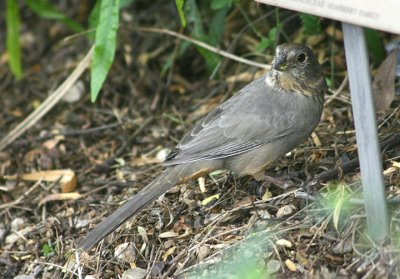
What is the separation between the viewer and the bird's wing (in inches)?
186

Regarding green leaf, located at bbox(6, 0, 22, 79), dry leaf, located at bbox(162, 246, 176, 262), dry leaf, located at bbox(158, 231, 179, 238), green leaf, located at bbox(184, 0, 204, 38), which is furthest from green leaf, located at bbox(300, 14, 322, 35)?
green leaf, located at bbox(6, 0, 22, 79)

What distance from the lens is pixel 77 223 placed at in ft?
16.8

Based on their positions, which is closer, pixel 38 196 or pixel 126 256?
pixel 126 256

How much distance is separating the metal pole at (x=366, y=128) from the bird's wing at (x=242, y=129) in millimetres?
1118

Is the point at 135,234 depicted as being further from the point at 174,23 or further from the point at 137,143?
the point at 174,23

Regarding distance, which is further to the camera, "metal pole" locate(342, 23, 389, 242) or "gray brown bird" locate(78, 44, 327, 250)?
"gray brown bird" locate(78, 44, 327, 250)

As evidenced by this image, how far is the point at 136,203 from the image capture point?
177 inches

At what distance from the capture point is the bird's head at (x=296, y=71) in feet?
15.5

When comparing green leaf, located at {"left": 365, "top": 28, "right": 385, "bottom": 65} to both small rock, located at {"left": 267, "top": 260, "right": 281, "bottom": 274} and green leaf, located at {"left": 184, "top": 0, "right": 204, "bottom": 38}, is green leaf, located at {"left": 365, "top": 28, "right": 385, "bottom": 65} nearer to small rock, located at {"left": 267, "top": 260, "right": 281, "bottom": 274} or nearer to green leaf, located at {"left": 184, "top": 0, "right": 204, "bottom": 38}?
green leaf, located at {"left": 184, "top": 0, "right": 204, "bottom": 38}

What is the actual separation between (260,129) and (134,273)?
123 cm

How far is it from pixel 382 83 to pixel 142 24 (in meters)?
2.87

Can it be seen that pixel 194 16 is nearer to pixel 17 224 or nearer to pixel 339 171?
pixel 339 171

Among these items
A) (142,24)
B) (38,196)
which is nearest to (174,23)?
(142,24)

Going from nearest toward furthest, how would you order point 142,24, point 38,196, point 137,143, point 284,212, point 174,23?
point 284,212
point 38,196
point 137,143
point 174,23
point 142,24
